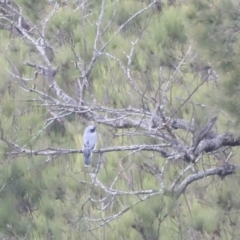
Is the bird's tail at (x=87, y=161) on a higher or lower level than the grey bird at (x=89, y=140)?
lower

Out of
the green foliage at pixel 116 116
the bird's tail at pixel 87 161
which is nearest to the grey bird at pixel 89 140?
the bird's tail at pixel 87 161

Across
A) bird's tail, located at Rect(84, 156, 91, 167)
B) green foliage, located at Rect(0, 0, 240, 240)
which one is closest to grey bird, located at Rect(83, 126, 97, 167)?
bird's tail, located at Rect(84, 156, 91, 167)

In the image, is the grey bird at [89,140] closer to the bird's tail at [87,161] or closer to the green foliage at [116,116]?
the bird's tail at [87,161]

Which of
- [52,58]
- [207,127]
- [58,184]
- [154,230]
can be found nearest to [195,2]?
[207,127]

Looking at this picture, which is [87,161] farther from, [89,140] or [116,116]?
[116,116]

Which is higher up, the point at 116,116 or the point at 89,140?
the point at 116,116

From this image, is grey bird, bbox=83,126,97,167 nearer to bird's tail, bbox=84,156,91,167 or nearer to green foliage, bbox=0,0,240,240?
bird's tail, bbox=84,156,91,167

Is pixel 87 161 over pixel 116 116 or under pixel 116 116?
under

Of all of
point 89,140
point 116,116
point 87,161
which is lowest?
point 87,161

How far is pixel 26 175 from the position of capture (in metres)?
5.17

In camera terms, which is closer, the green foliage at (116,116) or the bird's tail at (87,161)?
the green foliage at (116,116)

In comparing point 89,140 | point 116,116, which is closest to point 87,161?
point 89,140

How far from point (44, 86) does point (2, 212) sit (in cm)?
87

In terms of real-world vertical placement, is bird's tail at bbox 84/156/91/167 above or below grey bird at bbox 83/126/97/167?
below
